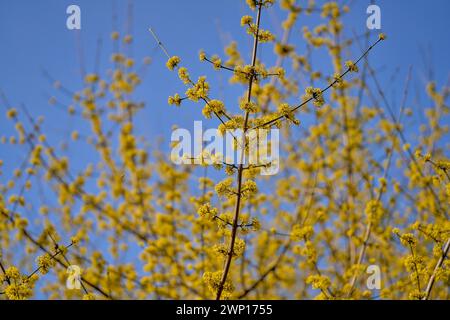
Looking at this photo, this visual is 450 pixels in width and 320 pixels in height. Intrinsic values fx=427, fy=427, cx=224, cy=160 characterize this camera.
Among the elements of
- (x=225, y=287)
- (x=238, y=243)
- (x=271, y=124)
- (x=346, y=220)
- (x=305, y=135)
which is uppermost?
(x=305, y=135)

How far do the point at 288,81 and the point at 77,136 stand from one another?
391 centimetres

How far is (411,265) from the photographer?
13.3 ft

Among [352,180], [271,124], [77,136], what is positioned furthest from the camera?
[77,136]

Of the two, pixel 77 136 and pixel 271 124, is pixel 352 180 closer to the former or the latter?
pixel 271 124

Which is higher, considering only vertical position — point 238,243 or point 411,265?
point 238,243

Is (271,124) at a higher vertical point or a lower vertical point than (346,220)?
higher

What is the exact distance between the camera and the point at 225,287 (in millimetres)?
3621
